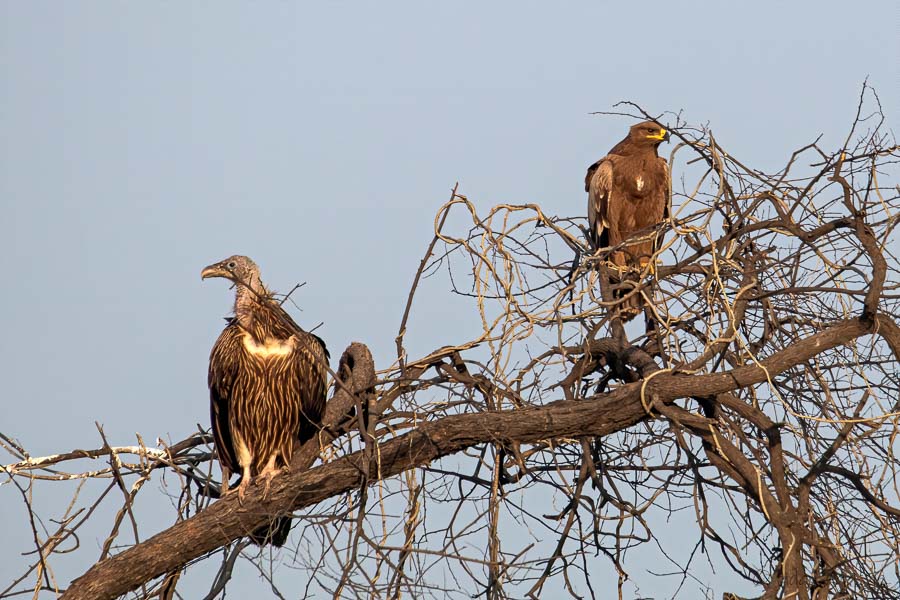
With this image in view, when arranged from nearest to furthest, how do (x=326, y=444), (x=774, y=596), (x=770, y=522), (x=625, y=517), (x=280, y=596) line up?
1. (x=280, y=596)
2. (x=774, y=596)
3. (x=770, y=522)
4. (x=625, y=517)
5. (x=326, y=444)

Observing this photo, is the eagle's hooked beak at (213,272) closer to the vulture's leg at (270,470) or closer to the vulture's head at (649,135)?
the vulture's leg at (270,470)

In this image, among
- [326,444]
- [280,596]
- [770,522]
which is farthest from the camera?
[326,444]

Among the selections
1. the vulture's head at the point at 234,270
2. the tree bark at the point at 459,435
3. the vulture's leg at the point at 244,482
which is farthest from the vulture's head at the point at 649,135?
the vulture's leg at the point at 244,482

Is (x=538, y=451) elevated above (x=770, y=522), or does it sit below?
above

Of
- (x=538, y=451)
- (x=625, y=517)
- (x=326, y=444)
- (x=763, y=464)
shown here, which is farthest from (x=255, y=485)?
(x=763, y=464)

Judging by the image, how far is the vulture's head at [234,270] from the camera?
4.61 metres

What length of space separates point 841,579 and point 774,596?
0.39 m

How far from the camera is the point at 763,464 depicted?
356cm

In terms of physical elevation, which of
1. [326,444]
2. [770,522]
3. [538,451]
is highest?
[326,444]

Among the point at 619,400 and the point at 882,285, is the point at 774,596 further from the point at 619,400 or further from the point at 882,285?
the point at 882,285

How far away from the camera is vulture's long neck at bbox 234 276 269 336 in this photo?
449 cm

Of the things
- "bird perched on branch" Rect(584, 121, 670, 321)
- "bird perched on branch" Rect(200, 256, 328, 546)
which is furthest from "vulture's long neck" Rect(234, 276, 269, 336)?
"bird perched on branch" Rect(584, 121, 670, 321)

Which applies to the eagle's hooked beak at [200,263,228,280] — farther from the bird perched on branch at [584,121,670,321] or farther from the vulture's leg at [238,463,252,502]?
the bird perched on branch at [584,121,670,321]

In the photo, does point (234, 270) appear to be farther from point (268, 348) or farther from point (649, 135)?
point (649, 135)
